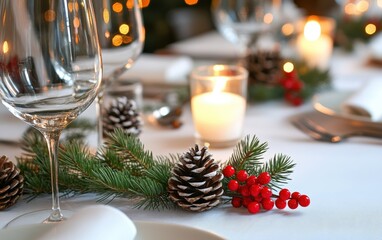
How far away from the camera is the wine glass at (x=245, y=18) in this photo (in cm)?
161

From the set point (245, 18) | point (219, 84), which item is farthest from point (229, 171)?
point (245, 18)

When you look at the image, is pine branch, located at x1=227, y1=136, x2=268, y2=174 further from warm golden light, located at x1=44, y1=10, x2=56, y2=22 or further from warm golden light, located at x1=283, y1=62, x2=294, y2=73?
warm golden light, located at x1=283, y1=62, x2=294, y2=73

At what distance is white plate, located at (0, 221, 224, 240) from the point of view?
65 centimetres

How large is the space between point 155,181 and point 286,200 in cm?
16

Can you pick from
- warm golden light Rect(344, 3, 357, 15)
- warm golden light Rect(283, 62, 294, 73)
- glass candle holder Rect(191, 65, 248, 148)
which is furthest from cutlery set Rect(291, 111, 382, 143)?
warm golden light Rect(344, 3, 357, 15)

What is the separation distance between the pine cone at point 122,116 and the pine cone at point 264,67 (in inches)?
16.1

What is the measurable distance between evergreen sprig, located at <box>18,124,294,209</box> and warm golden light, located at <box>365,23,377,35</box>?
56.5 inches

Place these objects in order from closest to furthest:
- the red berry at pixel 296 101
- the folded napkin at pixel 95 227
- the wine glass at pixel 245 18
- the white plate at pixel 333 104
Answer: the folded napkin at pixel 95 227, the white plate at pixel 333 104, the red berry at pixel 296 101, the wine glass at pixel 245 18

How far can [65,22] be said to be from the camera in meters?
0.68

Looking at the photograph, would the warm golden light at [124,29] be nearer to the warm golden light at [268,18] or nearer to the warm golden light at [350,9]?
the warm golden light at [268,18]

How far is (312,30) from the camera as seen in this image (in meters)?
1.80

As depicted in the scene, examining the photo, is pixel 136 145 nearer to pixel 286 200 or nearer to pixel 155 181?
pixel 155 181

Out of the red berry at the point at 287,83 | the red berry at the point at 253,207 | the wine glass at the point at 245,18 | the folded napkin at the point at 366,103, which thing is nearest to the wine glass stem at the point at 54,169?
the red berry at the point at 253,207

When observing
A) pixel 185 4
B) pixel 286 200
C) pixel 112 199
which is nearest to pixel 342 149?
pixel 286 200
